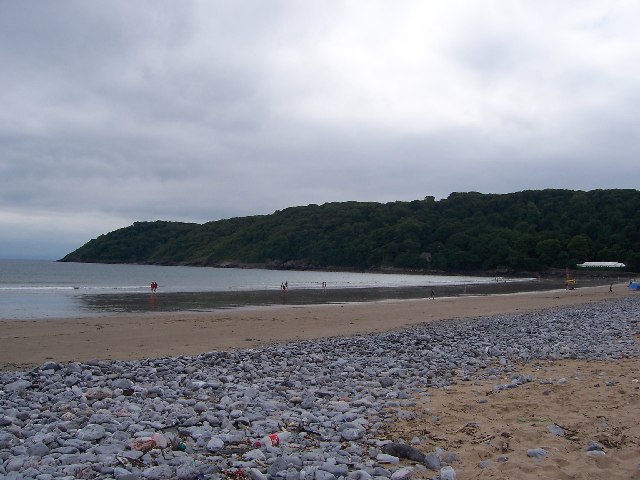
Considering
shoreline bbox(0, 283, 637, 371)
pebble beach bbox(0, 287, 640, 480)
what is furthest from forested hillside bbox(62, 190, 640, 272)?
pebble beach bbox(0, 287, 640, 480)

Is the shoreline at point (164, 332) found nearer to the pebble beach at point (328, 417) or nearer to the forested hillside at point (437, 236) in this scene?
the pebble beach at point (328, 417)

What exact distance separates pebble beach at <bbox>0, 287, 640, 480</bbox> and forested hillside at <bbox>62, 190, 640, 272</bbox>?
395 feet

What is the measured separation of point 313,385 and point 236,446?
309 cm

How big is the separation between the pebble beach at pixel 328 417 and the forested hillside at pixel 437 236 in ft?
395

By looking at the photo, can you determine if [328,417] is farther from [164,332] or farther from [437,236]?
[437,236]

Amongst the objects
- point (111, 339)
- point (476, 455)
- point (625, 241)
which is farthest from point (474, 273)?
point (476, 455)

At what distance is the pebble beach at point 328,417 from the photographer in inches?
194

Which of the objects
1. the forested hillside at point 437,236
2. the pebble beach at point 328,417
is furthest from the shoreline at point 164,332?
the forested hillside at point 437,236

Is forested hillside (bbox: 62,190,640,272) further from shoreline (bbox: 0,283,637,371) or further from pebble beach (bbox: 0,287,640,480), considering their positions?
pebble beach (bbox: 0,287,640,480)

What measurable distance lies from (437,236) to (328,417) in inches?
5891

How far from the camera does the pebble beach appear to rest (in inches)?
194

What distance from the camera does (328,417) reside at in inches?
260

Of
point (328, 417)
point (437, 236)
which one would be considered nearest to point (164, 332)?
point (328, 417)

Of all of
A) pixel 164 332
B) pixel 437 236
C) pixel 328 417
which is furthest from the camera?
pixel 437 236
